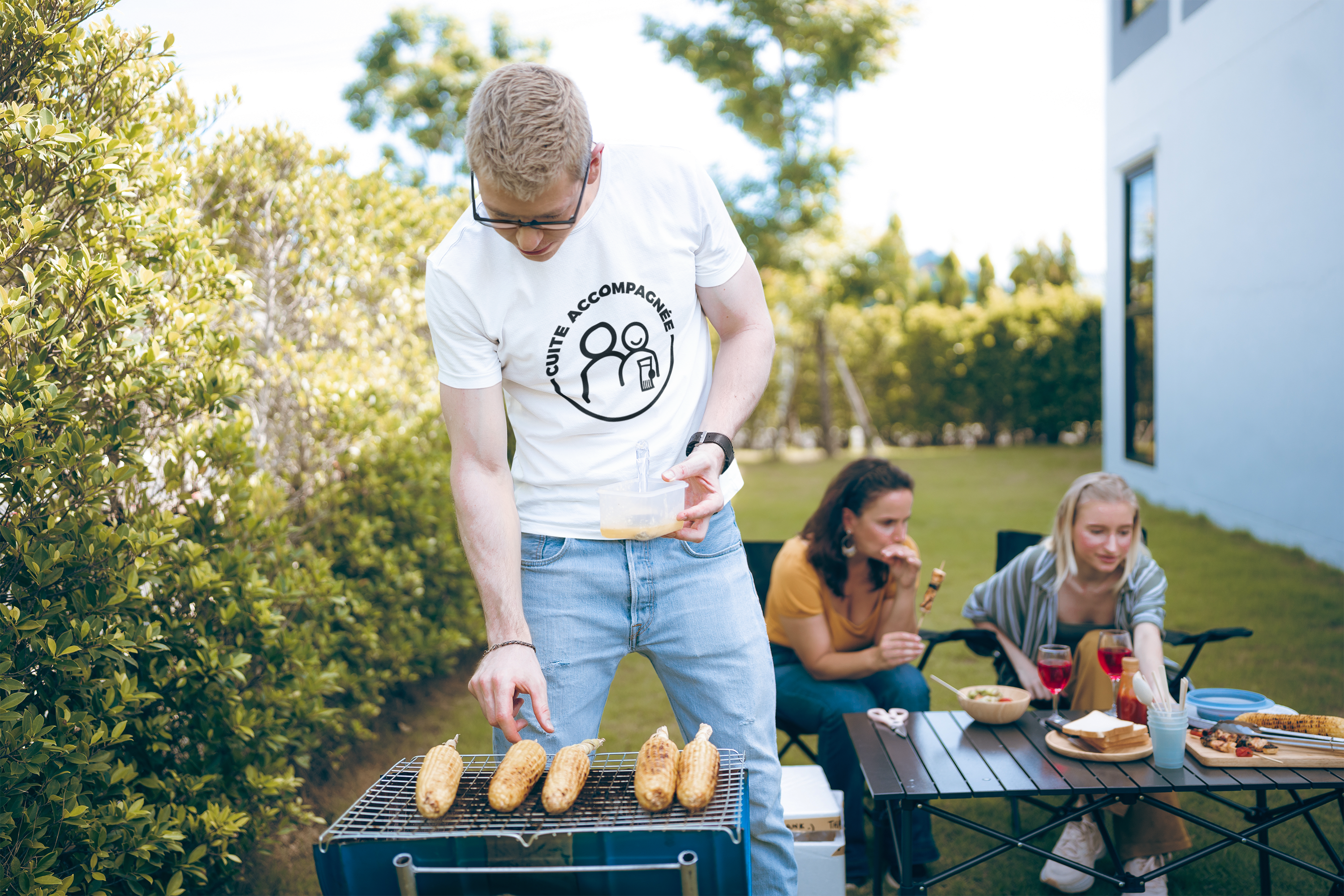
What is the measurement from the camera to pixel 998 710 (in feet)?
8.87

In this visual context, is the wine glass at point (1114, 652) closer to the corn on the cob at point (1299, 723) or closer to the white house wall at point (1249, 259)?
the corn on the cob at point (1299, 723)

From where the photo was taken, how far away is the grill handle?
132 centimetres

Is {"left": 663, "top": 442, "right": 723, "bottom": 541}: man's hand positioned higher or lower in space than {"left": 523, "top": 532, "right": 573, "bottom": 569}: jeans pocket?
higher

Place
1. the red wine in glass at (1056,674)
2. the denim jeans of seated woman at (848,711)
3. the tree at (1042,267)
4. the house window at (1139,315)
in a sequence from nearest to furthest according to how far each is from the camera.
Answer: the red wine in glass at (1056,674), the denim jeans of seated woman at (848,711), the house window at (1139,315), the tree at (1042,267)

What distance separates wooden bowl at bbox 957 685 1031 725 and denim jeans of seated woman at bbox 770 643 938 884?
394 millimetres

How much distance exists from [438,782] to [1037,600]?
8.23 feet

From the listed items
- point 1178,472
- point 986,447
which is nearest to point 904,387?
point 986,447

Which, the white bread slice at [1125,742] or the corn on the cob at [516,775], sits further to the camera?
the white bread slice at [1125,742]

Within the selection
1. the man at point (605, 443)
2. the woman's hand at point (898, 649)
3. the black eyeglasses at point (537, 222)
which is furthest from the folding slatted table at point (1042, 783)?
the black eyeglasses at point (537, 222)

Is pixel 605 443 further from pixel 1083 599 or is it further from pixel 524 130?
pixel 1083 599

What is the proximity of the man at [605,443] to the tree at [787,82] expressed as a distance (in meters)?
12.9

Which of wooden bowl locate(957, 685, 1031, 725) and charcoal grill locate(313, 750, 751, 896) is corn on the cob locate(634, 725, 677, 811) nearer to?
charcoal grill locate(313, 750, 751, 896)

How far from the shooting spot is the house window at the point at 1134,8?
384 inches

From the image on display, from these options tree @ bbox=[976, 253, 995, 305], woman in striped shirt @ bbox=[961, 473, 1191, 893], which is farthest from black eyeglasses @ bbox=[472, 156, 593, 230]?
tree @ bbox=[976, 253, 995, 305]
